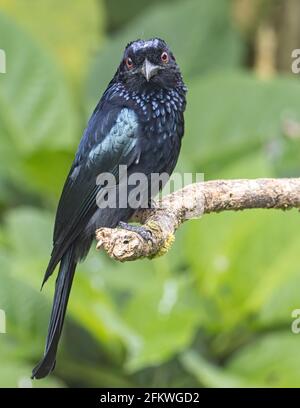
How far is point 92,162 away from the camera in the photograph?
297 cm

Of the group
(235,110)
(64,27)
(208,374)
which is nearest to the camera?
(208,374)

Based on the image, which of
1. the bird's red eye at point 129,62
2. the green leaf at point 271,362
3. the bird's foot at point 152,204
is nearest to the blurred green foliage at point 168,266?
the green leaf at point 271,362

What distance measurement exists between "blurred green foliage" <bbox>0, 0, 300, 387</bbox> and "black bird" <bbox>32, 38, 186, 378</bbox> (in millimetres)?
1181

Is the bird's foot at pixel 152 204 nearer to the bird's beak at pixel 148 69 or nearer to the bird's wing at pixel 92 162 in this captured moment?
the bird's wing at pixel 92 162

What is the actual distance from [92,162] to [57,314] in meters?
0.43

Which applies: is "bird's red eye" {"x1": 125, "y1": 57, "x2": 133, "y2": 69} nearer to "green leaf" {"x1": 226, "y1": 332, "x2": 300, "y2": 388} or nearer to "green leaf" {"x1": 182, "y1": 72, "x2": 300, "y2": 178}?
"green leaf" {"x1": 226, "y1": 332, "x2": 300, "y2": 388}

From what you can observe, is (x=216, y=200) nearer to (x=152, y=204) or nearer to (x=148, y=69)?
(x=152, y=204)

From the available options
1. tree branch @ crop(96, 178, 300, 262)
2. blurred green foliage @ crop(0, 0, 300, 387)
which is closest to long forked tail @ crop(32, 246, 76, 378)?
tree branch @ crop(96, 178, 300, 262)

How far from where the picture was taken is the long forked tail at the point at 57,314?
8.71 ft

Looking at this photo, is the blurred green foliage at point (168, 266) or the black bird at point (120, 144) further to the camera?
the blurred green foliage at point (168, 266)

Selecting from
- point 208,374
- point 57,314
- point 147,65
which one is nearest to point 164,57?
point 147,65

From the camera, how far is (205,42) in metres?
6.94

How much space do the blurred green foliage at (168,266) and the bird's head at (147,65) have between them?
137cm

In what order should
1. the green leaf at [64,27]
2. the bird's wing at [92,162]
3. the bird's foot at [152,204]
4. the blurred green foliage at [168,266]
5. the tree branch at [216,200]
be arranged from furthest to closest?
the green leaf at [64,27] → the blurred green foliage at [168,266] → the bird's foot at [152,204] → the tree branch at [216,200] → the bird's wing at [92,162]
